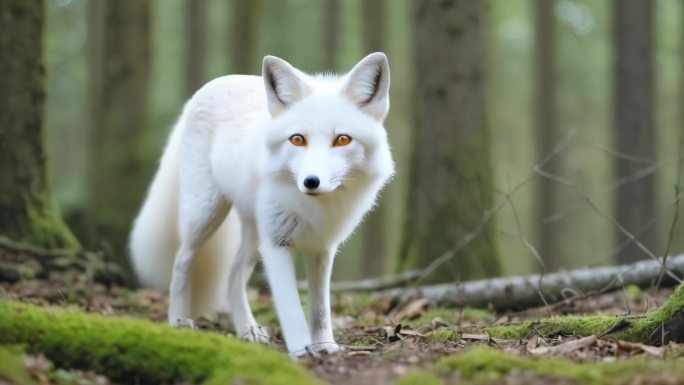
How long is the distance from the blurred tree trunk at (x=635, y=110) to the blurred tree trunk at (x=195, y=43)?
9671mm

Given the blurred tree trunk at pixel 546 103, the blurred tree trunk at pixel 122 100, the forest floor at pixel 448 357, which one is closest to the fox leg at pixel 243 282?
the forest floor at pixel 448 357

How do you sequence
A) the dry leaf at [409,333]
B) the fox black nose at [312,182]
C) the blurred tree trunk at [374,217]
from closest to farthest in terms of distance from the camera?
the fox black nose at [312,182], the dry leaf at [409,333], the blurred tree trunk at [374,217]

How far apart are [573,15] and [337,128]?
2162 centimetres

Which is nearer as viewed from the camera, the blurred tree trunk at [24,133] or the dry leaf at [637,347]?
the dry leaf at [637,347]

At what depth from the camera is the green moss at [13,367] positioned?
3307 mm

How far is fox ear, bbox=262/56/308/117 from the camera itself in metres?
4.81

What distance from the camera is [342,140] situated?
15.0 feet

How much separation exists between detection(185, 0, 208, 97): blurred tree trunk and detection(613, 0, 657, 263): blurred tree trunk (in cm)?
967

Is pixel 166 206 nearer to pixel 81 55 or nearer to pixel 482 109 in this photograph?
pixel 482 109

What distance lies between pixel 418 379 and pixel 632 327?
1897mm

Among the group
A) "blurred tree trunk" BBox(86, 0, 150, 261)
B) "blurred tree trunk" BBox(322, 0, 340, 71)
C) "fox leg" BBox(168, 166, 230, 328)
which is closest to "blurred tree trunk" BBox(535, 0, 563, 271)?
"blurred tree trunk" BBox(322, 0, 340, 71)

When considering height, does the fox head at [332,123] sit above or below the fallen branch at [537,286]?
above

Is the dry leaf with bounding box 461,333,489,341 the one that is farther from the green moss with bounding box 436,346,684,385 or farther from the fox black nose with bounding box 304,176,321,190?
the fox black nose with bounding box 304,176,321,190

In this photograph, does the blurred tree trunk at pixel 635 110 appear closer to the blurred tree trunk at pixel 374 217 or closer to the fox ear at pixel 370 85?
the blurred tree trunk at pixel 374 217
